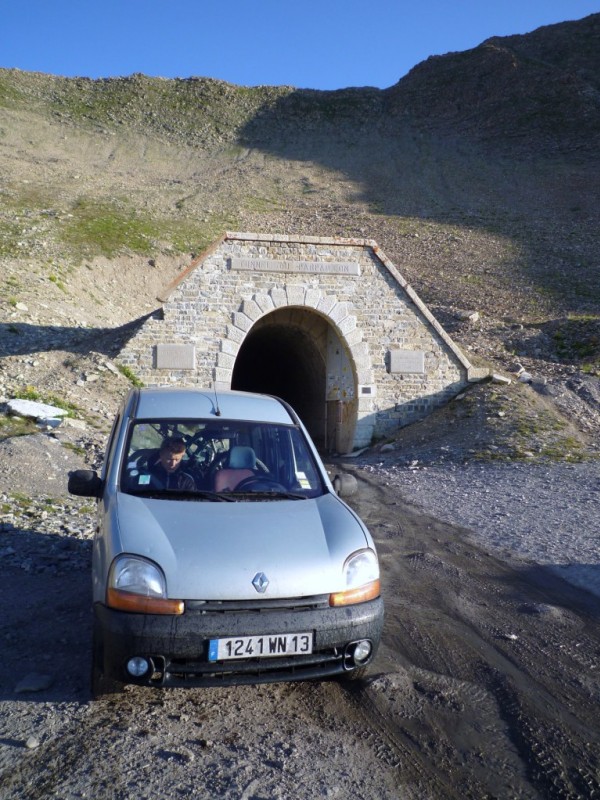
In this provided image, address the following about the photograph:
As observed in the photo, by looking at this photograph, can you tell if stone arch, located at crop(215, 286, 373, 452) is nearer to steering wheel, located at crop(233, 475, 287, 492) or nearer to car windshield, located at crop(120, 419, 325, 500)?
car windshield, located at crop(120, 419, 325, 500)

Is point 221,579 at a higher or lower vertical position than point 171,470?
lower

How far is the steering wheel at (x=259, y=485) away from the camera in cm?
506

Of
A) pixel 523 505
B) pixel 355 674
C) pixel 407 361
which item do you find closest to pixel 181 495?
pixel 355 674

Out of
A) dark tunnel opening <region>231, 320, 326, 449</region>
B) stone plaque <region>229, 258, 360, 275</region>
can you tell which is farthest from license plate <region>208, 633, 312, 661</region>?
dark tunnel opening <region>231, 320, 326, 449</region>

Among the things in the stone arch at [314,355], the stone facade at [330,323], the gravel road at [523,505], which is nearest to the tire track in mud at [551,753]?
the gravel road at [523,505]

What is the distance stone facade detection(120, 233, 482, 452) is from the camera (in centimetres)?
1669

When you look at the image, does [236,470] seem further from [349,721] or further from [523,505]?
[523,505]

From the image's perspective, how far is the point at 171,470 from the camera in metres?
5.07

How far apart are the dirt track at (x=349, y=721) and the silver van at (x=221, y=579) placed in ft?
0.91

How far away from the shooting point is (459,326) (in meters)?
25.5

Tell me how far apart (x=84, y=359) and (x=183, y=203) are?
35456mm

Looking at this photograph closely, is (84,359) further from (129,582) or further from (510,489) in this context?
(129,582)

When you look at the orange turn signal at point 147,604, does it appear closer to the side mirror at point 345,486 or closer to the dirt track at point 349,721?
the dirt track at point 349,721

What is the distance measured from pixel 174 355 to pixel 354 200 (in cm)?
4014
